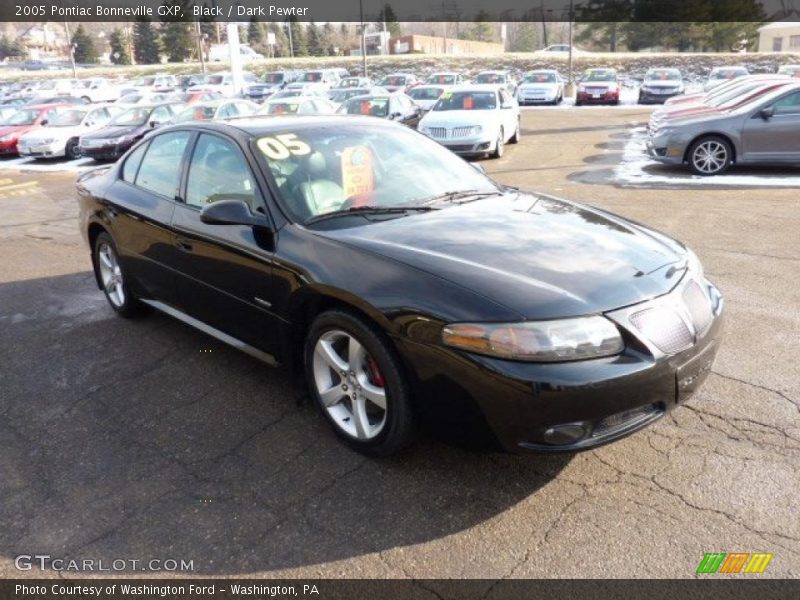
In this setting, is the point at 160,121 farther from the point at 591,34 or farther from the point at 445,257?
the point at 591,34

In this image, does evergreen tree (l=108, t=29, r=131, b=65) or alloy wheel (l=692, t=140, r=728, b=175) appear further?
evergreen tree (l=108, t=29, r=131, b=65)

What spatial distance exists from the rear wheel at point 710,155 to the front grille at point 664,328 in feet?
30.5

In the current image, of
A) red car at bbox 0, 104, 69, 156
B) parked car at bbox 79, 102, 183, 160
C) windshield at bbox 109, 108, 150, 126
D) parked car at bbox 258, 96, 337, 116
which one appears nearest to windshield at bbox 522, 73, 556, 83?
parked car at bbox 258, 96, 337, 116

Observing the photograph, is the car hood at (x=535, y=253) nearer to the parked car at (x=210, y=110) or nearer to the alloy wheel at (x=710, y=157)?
the alloy wheel at (x=710, y=157)

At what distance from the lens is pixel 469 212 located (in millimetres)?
3549

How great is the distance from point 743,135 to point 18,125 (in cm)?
1820

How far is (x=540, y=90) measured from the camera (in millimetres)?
28938

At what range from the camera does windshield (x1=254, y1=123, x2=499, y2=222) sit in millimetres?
3512

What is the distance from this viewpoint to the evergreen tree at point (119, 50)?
8825 centimetres

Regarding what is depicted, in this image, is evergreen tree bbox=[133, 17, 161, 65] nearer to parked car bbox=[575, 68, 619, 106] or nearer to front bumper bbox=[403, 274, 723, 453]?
parked car bbox=[575, 68, 619, 106]

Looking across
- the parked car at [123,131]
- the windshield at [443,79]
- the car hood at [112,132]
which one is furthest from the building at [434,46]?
the car hood at [112,132]

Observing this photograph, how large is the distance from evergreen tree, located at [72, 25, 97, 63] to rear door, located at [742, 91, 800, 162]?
96.6m

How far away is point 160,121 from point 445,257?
16.5 meters

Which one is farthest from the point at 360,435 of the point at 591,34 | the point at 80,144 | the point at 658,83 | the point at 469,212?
the point at 591,34
